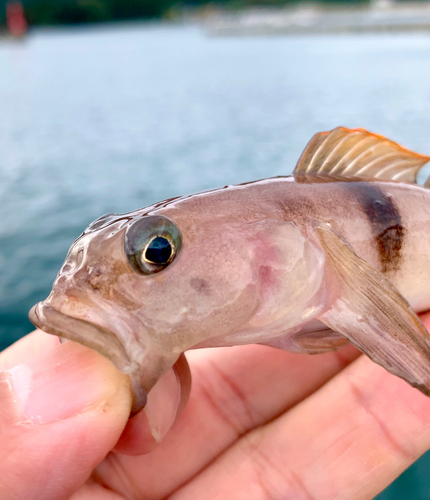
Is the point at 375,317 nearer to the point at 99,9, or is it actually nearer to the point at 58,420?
the point at 58,420

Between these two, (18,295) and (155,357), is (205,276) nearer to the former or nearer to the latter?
(155,357)

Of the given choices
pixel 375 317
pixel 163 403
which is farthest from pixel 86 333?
pixel 375 317

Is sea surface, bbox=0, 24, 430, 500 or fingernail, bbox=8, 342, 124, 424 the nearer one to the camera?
fingernail, bbox=8, 342, 124, 424

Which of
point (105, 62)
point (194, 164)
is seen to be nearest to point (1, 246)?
point (194, 164)

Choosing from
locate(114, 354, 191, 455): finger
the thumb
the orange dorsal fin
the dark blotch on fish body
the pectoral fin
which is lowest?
locate(114, 354, 191, 455): finger

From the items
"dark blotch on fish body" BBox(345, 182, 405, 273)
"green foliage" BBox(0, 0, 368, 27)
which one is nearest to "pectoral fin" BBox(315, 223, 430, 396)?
"dark blotch on fish body" BBox(345, 182, 405, 273)

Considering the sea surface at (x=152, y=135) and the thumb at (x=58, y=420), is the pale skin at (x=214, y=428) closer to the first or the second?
the thumb at (x=58, y=420)

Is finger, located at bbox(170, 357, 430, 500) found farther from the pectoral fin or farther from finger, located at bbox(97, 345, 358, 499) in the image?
the pectoral fin
